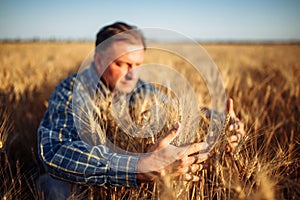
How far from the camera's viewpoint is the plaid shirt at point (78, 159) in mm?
886

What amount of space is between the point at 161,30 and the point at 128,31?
288 mm

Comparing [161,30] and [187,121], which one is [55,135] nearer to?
[187,121]

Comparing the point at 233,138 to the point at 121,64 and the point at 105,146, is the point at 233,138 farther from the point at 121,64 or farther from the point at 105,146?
the point at 121,64

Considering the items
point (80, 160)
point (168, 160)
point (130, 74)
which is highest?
point (130, 74)

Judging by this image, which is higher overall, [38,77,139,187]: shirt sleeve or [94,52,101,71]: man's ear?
[94,52,101,71]: man's ear

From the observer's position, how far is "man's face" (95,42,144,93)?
1.50m

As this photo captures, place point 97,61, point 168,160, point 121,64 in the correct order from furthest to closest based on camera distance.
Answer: point 97,61 → point 121,64 → point 168,160

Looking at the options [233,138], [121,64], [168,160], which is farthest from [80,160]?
[121,64]

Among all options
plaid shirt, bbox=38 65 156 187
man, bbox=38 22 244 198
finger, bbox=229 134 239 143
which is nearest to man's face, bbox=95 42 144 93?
man, bbox=38 22 244 198

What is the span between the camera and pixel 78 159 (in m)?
0.94

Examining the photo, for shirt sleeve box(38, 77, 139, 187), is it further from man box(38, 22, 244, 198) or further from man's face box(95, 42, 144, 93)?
man's face box(95, 42, 144, 93)

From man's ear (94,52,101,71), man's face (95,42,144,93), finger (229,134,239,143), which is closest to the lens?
finger (229,134,239,143)

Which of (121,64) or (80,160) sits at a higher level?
(121,64)

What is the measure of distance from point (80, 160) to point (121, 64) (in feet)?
2.40
